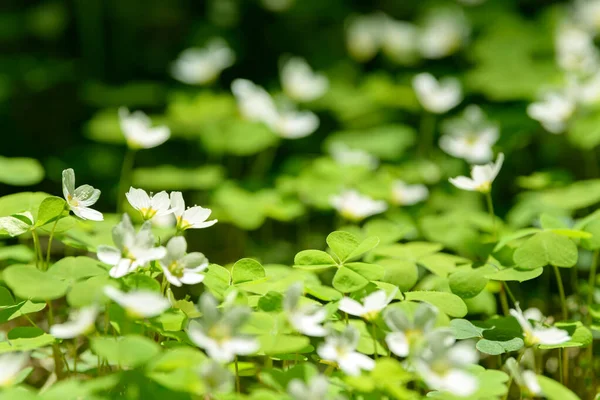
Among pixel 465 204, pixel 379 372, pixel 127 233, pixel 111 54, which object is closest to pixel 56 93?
pixel 111 54

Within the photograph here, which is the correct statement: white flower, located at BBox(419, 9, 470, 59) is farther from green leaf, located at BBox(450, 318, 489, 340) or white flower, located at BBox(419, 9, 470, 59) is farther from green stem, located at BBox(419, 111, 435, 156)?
green leaf, located at BBox(450, 318, 489, 340)

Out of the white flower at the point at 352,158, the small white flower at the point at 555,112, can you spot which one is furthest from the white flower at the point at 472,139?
the white flower at the point at 352,158

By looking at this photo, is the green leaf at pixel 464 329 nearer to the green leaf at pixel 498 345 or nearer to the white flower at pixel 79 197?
the green leaf at pixel 498 345

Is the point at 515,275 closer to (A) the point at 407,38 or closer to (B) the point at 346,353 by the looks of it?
(B) the point at 346,353

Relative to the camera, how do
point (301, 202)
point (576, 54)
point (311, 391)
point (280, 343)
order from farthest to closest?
point (576, 54), point (301, 202), point (280, 343), point (311, 391)

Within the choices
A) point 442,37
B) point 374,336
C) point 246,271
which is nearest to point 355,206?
point 246,271

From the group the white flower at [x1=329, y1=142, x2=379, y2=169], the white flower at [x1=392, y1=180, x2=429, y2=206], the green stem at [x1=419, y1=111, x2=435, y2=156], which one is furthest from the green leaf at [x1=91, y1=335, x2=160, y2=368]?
the green stem at [x1=419, y1=111, x2=435, y2=156]
